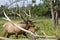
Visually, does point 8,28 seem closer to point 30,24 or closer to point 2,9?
point 30,24

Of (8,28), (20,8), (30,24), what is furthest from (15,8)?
(8,28)

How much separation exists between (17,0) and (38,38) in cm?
110

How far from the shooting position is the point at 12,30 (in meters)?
10.1

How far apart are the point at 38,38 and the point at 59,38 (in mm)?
637

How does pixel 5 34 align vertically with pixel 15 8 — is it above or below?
below

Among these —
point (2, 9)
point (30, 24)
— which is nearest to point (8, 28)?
point (30, 24)

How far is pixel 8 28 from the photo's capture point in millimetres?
10062

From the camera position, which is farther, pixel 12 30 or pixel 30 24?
pixel 12 30

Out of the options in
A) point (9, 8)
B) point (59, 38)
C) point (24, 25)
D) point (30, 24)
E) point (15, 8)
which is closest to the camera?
point (59, 38)

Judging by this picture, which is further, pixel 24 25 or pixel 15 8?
pixel 24 25

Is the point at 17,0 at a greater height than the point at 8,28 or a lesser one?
greater

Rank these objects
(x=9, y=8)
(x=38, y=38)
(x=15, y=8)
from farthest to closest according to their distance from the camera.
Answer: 1. (x=15, y=8)
2. (x=9, y=8)
3. (x=38, y=38)

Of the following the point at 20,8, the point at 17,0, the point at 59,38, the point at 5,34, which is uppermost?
the point at 17,0

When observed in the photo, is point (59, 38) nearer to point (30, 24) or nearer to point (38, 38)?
point (38, 38)
